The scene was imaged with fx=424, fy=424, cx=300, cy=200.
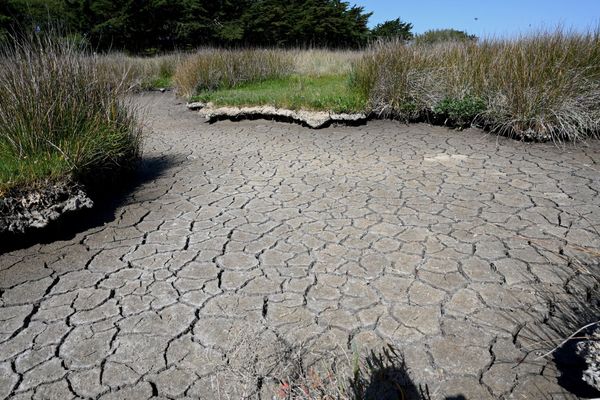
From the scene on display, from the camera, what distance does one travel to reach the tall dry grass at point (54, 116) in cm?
409

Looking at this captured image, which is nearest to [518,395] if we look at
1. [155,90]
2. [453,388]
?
[453,388]

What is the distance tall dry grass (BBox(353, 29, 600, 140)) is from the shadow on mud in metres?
4.32

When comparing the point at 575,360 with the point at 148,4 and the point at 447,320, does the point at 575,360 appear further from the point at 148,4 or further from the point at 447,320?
the point at 148,4

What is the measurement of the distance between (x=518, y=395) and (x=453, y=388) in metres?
0.30

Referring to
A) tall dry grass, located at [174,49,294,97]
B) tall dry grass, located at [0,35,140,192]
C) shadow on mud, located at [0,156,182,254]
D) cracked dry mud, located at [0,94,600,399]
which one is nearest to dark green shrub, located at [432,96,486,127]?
cracked dry mud, located at [0,94,600,399]

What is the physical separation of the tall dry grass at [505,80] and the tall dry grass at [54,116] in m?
4.93

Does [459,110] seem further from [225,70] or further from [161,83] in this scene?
[161,83]

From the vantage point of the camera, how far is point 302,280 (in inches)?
123

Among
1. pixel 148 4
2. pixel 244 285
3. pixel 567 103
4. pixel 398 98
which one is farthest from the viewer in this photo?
pixel 148 4

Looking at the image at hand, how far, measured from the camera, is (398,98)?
307 inches

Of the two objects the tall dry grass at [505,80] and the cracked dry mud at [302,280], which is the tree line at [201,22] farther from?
the cracked dry mud at [302,280]

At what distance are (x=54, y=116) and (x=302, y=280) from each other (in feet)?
10.3

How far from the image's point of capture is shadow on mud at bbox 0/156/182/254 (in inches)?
148

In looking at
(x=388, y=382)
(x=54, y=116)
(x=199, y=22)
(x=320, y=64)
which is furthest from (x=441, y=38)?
(x=199, y=22)
